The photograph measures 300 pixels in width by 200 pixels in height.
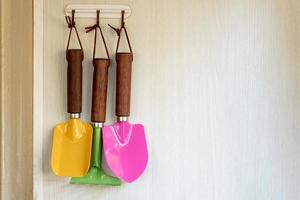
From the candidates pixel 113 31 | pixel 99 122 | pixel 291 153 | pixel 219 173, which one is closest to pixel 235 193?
pixel 219 173

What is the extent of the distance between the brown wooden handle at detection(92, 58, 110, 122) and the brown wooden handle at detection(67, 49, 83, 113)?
0.12 feet

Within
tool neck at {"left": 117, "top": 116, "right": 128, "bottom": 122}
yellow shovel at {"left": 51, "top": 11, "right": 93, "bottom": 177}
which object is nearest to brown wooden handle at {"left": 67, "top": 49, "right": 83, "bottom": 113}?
yellow shovel at {"left": 51, "top": 11, "right": 93, "bottom": 177}

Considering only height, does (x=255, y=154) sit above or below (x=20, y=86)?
below

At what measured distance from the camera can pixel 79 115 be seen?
0.95 metres

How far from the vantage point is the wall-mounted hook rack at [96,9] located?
0.95 metres

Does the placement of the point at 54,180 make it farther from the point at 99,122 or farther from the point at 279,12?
the point at 279,12

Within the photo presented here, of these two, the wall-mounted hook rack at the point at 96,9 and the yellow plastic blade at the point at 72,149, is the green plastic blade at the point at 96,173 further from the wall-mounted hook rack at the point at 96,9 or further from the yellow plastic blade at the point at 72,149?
the wall-mounted hook rack at the point at 96,9

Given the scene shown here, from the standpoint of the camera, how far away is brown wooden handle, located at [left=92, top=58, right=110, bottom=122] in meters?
0.93

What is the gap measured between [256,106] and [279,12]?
24 centimetres

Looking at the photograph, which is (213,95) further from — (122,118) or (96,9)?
(96,9)

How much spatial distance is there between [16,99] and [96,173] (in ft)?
0.91

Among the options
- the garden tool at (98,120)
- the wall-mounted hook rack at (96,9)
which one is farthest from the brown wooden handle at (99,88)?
the wall-mounted hook rack at (96,9)

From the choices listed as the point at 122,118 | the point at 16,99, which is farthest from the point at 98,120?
the point at 16,99

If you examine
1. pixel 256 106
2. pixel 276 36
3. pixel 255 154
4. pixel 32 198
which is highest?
pixel 276 36
